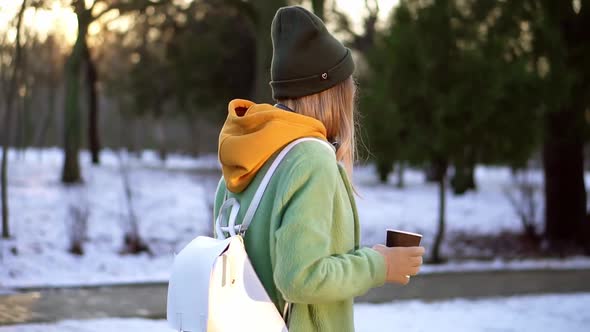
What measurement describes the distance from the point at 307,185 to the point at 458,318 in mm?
5916

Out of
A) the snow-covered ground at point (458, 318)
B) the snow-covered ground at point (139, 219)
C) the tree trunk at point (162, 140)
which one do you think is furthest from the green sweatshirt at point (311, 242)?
the tree trunk at point (162, 140)

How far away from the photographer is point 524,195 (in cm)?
1512

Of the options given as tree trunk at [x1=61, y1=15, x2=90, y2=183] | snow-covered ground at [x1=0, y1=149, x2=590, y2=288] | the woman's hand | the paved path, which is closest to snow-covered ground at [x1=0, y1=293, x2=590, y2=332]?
the paved path

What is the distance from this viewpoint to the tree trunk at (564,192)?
46.0 feet

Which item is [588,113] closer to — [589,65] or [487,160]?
[589,65]

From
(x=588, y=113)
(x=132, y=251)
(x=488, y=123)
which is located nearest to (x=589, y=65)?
(x=588, y=113)

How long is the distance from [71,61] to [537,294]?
13521mm

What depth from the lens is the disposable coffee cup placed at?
2.19 metres

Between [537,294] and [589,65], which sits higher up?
[589,65]

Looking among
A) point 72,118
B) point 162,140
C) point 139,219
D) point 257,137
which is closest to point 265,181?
point 257,137

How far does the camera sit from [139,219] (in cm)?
1510

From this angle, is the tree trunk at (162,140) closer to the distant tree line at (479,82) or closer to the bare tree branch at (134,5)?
the bare tree branch at (134,5)

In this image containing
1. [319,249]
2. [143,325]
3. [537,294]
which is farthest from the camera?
[537,294]

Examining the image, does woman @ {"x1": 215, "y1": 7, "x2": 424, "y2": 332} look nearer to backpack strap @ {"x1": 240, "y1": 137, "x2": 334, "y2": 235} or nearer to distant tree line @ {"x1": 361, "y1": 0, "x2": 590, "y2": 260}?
backpack strap @ {"x1": 240, "y1": 137, "x2": 334, "y2": 235}
